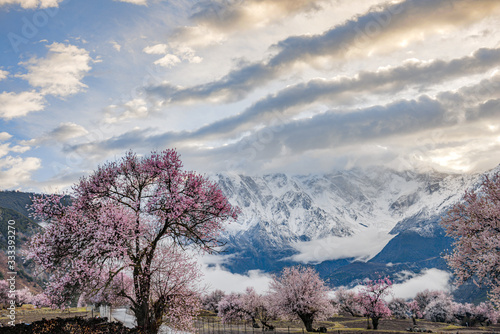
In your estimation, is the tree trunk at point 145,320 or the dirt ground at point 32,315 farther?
the dirt ground at point 32,315

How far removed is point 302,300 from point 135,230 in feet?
187

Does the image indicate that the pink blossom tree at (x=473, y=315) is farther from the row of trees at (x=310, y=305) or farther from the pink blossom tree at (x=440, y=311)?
the pink blossom tree at (x=440, y=311)

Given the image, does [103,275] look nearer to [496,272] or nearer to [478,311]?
[496,272]

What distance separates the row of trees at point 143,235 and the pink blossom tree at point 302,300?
4837 centimetres

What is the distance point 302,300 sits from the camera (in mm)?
72625

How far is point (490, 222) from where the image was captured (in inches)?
1063

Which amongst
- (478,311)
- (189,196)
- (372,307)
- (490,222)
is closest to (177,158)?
(189,196)

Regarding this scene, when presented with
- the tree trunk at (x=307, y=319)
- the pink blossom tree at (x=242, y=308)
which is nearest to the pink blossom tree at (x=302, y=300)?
the tree trunk at (x=307, y=319)

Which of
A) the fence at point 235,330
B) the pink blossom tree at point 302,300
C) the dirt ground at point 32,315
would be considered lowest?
the fence at point 235,330

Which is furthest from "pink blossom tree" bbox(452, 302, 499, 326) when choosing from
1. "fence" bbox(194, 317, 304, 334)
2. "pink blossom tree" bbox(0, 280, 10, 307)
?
"pink blossom tree" bbox(0, 280, 10, 307)

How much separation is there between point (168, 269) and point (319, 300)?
54901 millimetres

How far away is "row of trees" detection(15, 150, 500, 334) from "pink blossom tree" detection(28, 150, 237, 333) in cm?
5

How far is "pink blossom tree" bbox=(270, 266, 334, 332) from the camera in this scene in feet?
239

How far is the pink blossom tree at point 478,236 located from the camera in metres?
26.4
